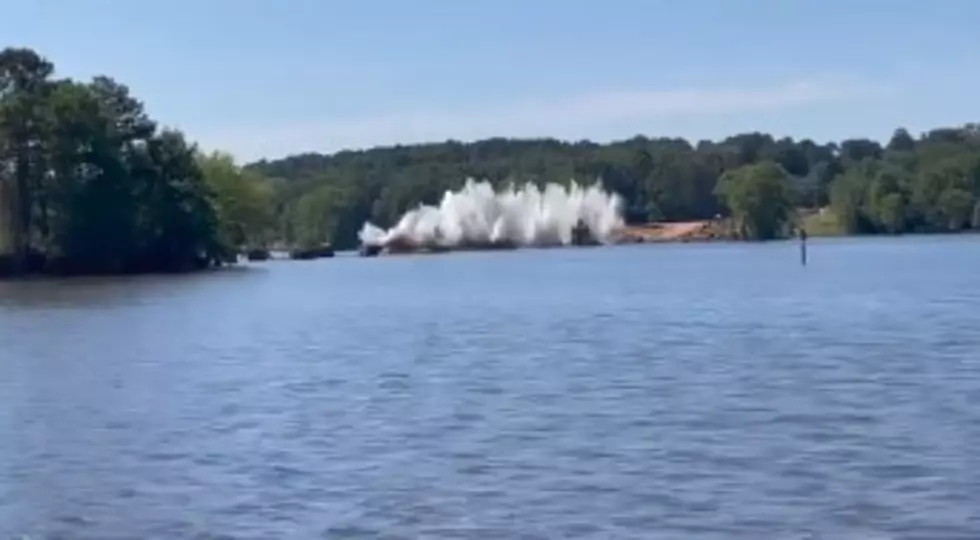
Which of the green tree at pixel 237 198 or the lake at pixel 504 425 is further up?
the green tree at pixel 237 198

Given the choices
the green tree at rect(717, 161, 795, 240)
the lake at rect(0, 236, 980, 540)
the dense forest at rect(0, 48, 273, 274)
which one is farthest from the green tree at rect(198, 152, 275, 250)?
the lake at rect(0, 236, 980, 540)

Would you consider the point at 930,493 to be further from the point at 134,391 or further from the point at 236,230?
the point at 236,230

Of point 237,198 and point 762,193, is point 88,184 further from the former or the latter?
point 762,193

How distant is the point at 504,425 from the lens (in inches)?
1155

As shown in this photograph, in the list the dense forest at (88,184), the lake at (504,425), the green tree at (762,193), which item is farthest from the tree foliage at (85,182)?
the green tree at (762,193)

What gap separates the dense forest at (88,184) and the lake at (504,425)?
50.5m

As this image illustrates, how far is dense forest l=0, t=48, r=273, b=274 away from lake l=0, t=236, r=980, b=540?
50.5 metres

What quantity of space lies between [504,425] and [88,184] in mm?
89547

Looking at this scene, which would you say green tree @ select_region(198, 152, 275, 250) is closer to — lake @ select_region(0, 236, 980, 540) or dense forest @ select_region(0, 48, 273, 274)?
dense forest @ select_region(0, 48, 273, 274)

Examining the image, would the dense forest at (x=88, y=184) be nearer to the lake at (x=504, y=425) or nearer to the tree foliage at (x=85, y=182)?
the tree foliage at (x=85, y=182)

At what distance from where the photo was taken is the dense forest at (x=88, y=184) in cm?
11319

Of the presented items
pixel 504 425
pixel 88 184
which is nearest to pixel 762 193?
pixel 88 184

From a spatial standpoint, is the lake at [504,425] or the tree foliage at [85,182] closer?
the lake at [504,425]

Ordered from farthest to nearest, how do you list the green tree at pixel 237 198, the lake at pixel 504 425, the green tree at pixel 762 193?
1. the green tree at pixel 762 193
2. the green tree at pixel 237 198
3. the lake at pixel 504 425
